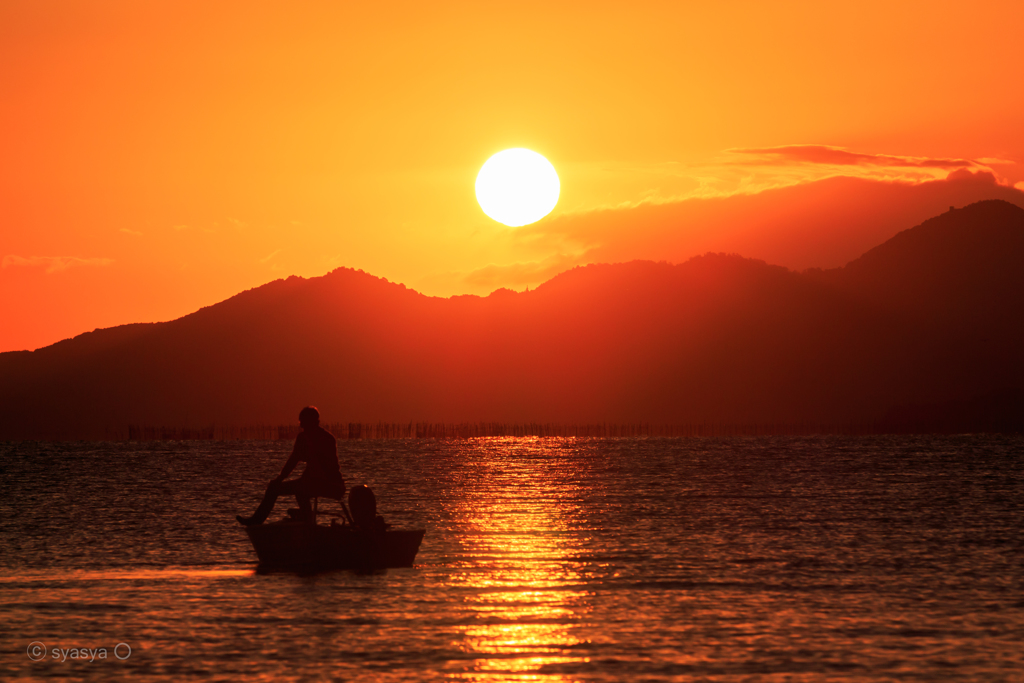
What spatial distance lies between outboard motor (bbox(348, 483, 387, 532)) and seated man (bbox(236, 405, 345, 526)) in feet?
1.22

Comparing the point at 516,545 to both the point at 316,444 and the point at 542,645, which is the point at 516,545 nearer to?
the point at 316,444

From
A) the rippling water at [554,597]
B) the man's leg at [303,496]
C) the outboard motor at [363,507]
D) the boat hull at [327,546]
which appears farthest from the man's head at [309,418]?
the rippling water at [554,597]

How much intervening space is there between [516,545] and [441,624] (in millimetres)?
14325

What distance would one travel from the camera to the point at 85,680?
17.5 m

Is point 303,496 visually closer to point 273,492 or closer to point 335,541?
point 273,492

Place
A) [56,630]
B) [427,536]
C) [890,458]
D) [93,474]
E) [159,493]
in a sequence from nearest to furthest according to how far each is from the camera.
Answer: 1. [56,630]
2. [427,536]
3. [159,493]
4. [93,474]
5. [890,458]

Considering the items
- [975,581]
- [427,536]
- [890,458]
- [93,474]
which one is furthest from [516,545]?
[890,458]

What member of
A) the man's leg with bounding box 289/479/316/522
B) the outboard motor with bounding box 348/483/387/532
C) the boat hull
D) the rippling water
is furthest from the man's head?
the rippling water

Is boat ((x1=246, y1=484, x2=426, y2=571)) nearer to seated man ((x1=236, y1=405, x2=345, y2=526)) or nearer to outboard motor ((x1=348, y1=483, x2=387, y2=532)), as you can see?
outboard motor ((x1=348, y1=483, x2=387, y2=532))

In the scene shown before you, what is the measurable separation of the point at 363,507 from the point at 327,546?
1395mm

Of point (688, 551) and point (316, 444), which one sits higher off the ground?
point (316, 444)

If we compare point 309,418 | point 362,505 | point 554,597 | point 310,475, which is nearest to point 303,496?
point 310,475

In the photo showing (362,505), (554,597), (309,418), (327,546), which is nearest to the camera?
(554,597)

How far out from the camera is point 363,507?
88.8 ft
